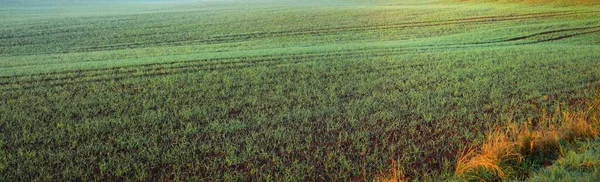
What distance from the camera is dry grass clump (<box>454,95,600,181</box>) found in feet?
17.8

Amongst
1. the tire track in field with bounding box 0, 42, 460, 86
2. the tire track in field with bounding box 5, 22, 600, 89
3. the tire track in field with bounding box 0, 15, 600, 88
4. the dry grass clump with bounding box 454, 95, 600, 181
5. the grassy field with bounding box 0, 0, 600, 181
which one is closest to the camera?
the dry grass clump with bounding box 454, 95, 600, 181

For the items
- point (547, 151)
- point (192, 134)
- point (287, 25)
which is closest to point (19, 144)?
point (192, 134)

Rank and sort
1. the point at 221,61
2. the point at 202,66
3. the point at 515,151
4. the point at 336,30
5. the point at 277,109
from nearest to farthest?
1. the point at 515,151
2. the point at 277,109
3. the point at 202,66
4. the point at 221,61
5. the point at 336,30

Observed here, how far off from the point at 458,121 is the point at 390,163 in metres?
2.35

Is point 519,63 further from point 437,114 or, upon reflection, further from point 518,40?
point 518,40

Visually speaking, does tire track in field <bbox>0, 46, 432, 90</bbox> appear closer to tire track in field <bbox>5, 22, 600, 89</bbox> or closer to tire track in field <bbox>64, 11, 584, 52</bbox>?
tire track in field <bbox>5, 22, 600, 89</bbox>

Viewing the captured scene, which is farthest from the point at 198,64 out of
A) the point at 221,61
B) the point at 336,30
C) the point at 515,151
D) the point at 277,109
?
the point at 336,30

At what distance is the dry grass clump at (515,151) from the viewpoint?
5.43 meters

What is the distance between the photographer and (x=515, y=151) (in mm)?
6000

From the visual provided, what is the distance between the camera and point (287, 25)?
115ft

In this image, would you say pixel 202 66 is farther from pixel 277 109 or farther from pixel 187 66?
pixel 277 109

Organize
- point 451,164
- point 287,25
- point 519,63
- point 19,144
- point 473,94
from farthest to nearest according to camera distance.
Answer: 1. point 287,25
2. point 519,63
3. point 473,94
4. point 19,144
5. point 451,164

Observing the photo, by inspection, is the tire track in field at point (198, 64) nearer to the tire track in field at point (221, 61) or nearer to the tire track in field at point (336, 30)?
the tire track in field at point (221, 61)

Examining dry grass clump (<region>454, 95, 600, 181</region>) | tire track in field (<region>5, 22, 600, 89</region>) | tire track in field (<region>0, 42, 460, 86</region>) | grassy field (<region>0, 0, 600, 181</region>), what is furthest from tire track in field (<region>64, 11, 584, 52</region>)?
dry grass clump (<region>454, 95, 600, 181</region>)
